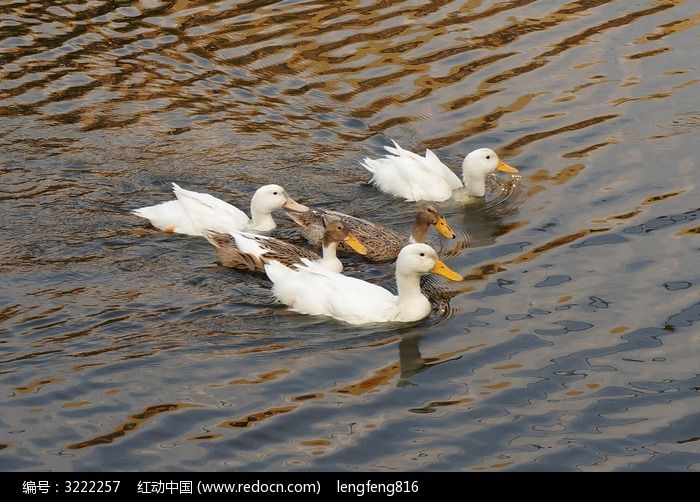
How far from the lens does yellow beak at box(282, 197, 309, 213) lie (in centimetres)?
1138

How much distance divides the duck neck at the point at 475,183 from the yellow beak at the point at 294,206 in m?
1.78

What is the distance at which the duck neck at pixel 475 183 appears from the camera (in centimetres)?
1232

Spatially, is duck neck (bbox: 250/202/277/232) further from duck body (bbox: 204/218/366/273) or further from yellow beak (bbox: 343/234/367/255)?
yellow beak (bbox: 343/234/367/255)

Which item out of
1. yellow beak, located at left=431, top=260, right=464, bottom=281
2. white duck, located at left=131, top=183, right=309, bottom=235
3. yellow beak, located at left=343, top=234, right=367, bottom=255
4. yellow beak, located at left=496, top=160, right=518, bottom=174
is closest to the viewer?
yellow beak, located at left=431, top=260, right=464, bottom=281

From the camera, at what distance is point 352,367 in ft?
28.4

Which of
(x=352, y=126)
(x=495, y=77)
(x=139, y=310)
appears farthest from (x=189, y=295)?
(x=495, y=77)

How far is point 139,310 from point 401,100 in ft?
18.4

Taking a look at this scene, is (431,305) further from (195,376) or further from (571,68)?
(571,68)

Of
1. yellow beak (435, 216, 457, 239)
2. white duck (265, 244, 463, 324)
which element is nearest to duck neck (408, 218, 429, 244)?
yellow beak (435, 216, 457, 239)

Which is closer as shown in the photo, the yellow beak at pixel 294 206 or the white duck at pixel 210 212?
the white duck at pixel 210 212

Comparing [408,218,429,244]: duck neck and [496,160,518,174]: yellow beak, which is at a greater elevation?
[496,160,518,174]: yellow beak

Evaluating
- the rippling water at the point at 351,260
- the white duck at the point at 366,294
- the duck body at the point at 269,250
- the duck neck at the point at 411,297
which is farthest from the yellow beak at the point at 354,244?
the duck neck at the point at 411,297

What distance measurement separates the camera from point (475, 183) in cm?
1238

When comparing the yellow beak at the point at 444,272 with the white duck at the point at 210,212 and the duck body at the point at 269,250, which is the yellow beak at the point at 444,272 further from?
the white duck at the point at 210,212
